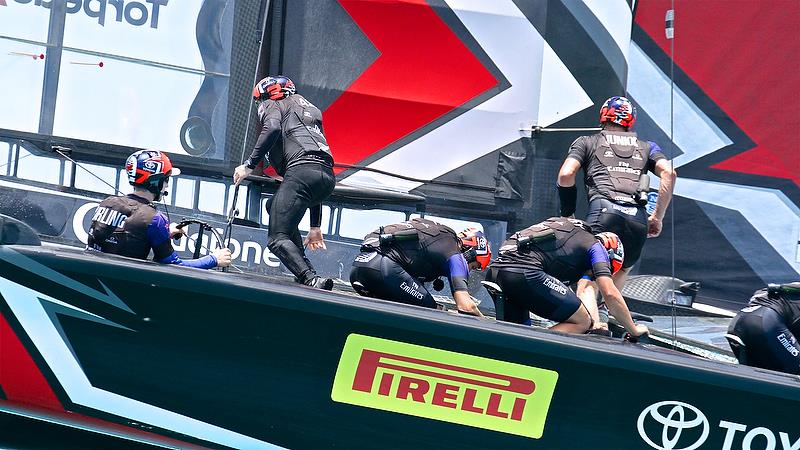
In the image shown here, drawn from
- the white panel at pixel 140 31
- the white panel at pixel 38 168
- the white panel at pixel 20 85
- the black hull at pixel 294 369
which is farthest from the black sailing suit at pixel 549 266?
the white panel at pixel 20 85

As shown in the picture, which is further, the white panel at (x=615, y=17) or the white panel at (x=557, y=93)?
the white panel at (x=615, y=17)

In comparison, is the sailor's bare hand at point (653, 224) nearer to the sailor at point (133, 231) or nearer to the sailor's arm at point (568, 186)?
the sailor's arm at point (568, 186)

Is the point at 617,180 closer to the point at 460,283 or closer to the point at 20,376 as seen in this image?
the point at 460,283

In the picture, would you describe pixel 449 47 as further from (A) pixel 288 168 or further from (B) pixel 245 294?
(B) pixel 245 294

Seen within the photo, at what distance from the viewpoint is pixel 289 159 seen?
21.4ft

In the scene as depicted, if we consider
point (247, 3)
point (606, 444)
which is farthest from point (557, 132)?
point (606, 444)

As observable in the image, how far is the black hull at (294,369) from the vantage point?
4.05 m

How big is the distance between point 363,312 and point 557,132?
12.6 ft

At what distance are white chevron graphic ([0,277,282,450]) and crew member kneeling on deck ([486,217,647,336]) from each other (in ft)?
6.32

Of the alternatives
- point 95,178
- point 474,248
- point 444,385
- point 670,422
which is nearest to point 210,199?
point 95,178

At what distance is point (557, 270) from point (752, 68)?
4.95 meters

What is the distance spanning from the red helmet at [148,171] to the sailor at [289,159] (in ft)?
3.27

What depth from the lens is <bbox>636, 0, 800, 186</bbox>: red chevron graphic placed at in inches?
375

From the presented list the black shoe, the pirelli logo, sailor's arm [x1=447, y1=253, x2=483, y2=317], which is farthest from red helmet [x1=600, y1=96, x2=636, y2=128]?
the pirelli logo
